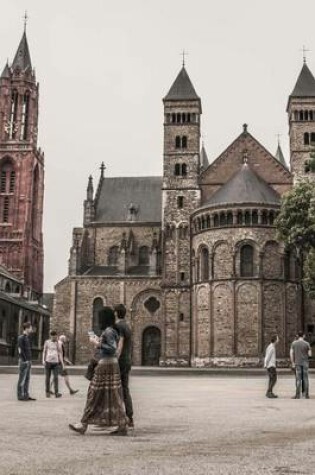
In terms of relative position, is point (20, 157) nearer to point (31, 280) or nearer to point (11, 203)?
point (11, 203)

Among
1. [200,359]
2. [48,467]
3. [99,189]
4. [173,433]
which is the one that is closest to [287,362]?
[200,359]

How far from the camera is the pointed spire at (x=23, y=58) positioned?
92.8 meters

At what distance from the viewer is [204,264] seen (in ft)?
183

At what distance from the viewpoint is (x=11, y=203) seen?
86.4 meters

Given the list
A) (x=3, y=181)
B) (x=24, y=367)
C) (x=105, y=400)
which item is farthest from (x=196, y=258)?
(x=105, y=400)

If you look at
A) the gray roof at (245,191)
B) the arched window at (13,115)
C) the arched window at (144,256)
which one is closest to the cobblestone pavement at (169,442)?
the gray roof at (245,191)

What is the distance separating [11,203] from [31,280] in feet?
33.5

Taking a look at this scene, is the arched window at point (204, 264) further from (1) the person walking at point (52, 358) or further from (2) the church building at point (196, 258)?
(1) the person walking at point (52, 358)

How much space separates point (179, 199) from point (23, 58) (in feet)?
148

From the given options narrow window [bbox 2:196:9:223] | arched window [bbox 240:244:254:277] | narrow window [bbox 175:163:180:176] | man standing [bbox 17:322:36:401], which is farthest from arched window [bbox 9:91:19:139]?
man standing [bbox 17:322:36:401]

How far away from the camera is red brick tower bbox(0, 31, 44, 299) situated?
8538 cm

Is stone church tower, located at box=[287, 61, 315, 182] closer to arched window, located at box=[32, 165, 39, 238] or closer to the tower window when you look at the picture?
the tower window

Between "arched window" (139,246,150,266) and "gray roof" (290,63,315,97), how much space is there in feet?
68.7

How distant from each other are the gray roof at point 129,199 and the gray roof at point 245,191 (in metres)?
13.4
